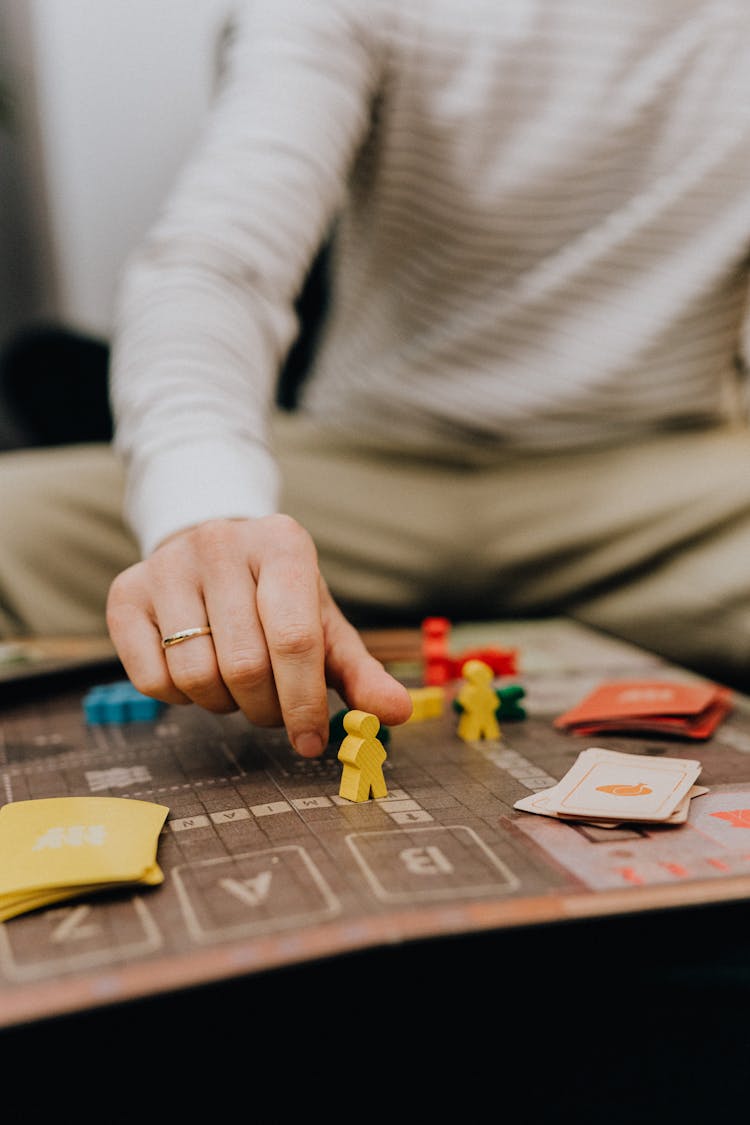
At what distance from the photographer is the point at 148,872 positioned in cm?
41

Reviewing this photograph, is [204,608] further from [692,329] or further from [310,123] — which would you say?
[692,329]

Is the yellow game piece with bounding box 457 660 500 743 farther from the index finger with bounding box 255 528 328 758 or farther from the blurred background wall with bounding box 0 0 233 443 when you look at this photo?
the blurred background wall with bounding box 0 0 233 443

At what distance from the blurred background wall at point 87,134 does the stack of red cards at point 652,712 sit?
5.22 feet

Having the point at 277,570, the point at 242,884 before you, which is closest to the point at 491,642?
the point at 277,570

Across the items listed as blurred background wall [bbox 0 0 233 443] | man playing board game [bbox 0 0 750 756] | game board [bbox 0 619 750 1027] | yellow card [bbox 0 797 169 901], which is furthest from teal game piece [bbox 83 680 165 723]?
blurred background wall [bbox 0 0 233 443]

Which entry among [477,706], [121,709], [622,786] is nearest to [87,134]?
[121,709]

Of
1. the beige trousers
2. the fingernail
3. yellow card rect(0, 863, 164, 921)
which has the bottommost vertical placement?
the beige trousers

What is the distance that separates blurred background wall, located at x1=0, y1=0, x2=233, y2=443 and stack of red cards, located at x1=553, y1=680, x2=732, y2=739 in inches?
62.6

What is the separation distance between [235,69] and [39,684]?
641 mm

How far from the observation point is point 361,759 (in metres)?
0.50

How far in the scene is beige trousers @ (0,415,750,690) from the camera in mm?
969

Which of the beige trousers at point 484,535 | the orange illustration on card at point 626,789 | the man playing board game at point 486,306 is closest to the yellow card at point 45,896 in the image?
the orange illustration on card at point 626,789

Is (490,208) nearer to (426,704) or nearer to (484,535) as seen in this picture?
(484,535)

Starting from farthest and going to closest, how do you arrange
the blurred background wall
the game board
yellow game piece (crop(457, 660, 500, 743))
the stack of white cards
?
the blurred background wall < yellow game piece (crop(457, 660, 500, 743)) < the stack of white cards < the game board
